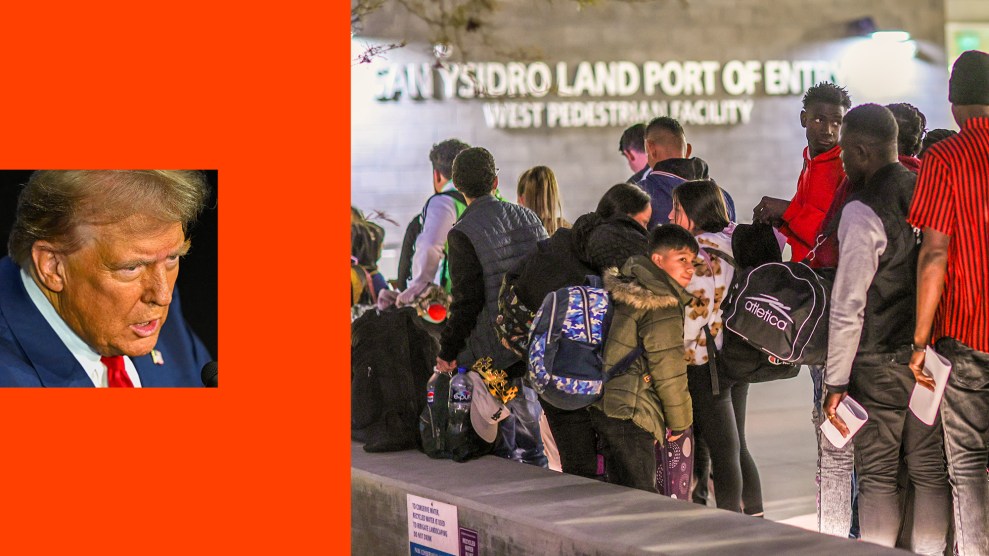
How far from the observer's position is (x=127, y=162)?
4.25 metres

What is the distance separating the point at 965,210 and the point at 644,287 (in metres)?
1.06

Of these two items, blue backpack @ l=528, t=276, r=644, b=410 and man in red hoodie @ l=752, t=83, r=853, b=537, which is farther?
man in red hoodie @ l=752, t=83, r=853, b=537

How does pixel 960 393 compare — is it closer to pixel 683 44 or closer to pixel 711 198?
pixel 711 198

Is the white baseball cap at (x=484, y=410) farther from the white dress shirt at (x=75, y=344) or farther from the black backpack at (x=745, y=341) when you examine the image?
the white dress shirt at (x=75, y=344)

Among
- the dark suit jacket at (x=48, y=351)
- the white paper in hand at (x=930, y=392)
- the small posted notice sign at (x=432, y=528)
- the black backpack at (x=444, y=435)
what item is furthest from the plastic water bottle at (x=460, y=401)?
the white paper in hand at (x=930, y=392)

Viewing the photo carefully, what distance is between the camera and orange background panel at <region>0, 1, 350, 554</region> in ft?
13.9

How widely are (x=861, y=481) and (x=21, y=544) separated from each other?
274cm

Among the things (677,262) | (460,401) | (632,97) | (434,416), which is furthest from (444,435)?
(632,97)

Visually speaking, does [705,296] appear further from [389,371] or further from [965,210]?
[389,371]

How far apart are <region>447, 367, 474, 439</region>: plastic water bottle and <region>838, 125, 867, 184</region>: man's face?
72.4 inches

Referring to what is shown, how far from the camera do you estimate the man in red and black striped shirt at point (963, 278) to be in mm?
3920

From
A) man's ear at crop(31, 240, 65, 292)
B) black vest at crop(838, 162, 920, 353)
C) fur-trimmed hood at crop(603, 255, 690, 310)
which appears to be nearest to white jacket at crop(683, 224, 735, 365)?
fur-trimmed hood at crop(603, 255, 690, 310)

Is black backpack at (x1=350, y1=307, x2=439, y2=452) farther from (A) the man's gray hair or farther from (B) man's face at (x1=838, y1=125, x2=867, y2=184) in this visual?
(B) man's face at (x1=838, y1=125, x2=867, y2=184)

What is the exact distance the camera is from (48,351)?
423 cm
